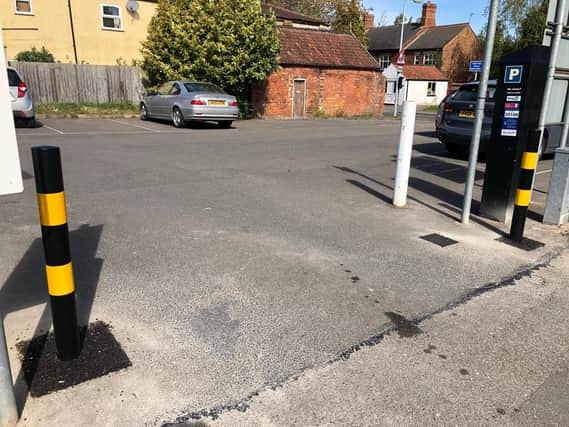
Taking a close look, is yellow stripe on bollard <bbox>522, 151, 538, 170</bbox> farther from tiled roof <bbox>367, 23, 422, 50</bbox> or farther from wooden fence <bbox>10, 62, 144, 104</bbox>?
tiled roof <bbox>367, 23, 422, 50</bbox>

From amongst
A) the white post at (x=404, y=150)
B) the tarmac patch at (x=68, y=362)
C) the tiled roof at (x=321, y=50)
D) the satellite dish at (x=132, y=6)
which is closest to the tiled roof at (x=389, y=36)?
the tiled roof at (x=321, y=50)

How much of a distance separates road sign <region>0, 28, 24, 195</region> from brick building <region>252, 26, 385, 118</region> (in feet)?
74.1

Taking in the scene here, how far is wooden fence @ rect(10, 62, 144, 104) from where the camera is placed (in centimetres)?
2023

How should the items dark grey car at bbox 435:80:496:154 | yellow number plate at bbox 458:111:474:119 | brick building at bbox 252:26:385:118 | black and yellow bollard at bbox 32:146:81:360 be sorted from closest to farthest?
black and yellow bollard at bbox 32:146:81:360
yellow number plate at bbox 458:111:474:119
dark grey car at bbox 435:80:496:154
brick building at bbox 252:26:385:118

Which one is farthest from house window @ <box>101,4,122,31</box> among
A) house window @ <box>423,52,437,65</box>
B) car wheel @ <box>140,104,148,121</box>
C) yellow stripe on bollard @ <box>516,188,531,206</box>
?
house window @ <box>423,52,437,65</box>

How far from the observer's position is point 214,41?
65.4 feet

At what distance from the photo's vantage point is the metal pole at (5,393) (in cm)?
228

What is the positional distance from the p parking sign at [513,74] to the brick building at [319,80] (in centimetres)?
1915

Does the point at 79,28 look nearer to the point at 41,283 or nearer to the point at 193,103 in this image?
the point at 193,103

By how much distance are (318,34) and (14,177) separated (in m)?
27.3

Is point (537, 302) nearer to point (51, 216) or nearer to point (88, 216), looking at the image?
point (51, 216)

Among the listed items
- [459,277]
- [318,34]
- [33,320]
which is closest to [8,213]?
[33,320]

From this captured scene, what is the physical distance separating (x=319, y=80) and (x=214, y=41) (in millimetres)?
8046

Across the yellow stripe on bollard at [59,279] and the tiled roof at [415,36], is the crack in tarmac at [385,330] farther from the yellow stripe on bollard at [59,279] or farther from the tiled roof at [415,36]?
the tiled roof at [415,36]
